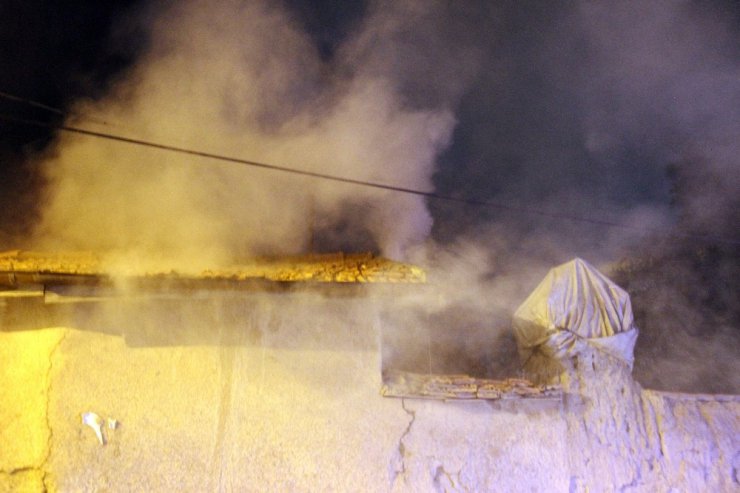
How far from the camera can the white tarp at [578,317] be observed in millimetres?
4629

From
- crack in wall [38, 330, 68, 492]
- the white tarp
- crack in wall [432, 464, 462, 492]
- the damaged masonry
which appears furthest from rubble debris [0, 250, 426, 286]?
crack in wall [432, 464, 462, 492]

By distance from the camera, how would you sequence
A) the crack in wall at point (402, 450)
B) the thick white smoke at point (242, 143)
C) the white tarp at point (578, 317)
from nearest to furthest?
the crack in wall at point (402, 450) < the white tarp at point (578, 317) < the thick white smoke at point (242, 143)

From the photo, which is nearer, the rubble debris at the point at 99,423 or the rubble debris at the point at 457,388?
the rubble debris at the point at 99,423

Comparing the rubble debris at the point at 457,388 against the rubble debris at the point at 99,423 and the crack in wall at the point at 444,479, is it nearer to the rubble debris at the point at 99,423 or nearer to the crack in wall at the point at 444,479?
A: the crack in wall at the point at 444,479

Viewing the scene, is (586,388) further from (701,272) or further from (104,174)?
(104,174)

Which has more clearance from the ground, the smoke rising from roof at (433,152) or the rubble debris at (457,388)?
the smoke rising from roof at (433,152)

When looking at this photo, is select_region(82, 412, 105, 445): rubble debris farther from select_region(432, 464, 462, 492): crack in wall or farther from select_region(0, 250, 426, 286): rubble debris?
select_region(432, 464, 462, 492): crack in wall

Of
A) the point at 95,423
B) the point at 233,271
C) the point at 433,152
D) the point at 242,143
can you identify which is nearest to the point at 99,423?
the point at 95,423

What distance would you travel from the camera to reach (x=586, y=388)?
4.59 m

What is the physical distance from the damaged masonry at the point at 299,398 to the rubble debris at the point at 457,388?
0.06ft

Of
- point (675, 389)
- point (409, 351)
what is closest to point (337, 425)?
point (409, 351)

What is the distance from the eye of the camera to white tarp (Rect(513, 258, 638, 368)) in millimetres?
4629

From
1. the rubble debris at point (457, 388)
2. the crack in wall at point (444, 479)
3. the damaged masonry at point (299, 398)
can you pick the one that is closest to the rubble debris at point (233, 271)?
the damaged masonry at point (299, 398)

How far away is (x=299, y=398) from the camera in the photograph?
4148 millimetres
